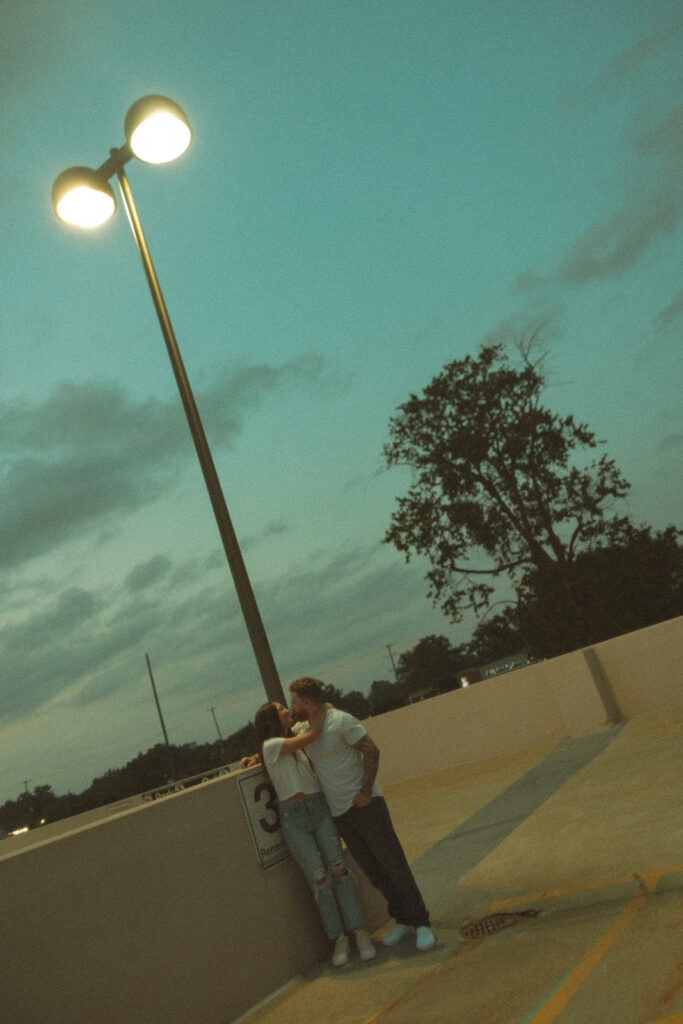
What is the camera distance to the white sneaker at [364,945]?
16.3 ft

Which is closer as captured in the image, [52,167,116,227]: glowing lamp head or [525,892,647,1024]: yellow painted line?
[525,892,647,1024]: yellow painted line

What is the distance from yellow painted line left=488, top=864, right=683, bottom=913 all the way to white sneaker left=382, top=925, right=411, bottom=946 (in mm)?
575

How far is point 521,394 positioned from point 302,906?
865 inches

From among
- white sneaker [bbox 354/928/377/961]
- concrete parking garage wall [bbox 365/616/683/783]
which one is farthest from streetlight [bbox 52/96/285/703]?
concrete parking garage wall [bbox 365/616/683/783]

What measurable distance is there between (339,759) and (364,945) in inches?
43.0

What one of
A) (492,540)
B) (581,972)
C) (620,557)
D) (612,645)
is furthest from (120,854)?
(620,557)

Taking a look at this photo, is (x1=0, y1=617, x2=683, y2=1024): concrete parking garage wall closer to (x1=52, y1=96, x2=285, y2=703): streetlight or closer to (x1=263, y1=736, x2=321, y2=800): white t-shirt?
(x1=263, y1=736, x2=321, y2=800): white t-shirt

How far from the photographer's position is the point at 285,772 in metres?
5.29

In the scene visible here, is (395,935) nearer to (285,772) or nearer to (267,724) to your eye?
(285,772)

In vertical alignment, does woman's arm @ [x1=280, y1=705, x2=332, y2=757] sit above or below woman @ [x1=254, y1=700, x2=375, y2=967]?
above

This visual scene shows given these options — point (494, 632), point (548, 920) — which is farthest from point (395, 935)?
point (494, 632)

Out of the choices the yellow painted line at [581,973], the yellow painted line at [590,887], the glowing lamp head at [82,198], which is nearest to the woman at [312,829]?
the yellow painted line at [590,887]

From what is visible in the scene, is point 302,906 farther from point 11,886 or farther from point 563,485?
point 563,485

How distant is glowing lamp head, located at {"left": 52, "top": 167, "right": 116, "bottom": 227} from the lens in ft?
21.3
